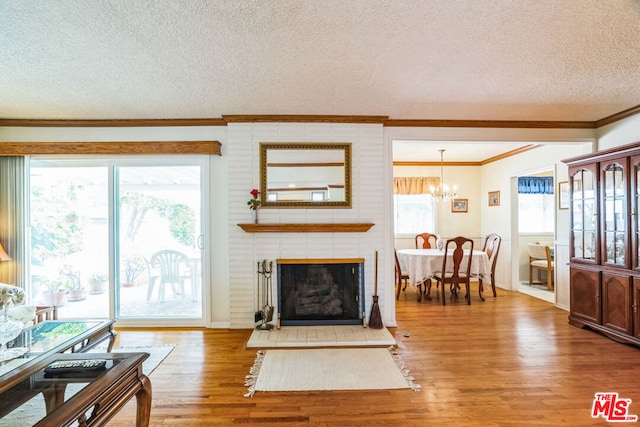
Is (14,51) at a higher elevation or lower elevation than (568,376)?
higher

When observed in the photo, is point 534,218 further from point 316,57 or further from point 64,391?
point 64,391

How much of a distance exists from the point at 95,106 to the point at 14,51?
43.8 inches

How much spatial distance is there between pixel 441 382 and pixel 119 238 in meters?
3.74

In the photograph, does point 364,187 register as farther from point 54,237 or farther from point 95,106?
point 54,237

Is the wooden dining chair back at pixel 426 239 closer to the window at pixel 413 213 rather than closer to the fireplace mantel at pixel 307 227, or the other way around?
the window at pixel 413 213

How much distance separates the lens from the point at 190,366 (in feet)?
9.27

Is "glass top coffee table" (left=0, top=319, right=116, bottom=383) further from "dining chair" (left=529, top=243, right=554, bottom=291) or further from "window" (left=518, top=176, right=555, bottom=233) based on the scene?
"window" (left=518, top=176, right=555, bottom=233)

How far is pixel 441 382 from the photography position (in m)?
2.49

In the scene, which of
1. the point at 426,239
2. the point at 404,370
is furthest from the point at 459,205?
the point at 404,370

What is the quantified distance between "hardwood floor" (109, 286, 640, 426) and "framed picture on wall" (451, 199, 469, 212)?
301 cm

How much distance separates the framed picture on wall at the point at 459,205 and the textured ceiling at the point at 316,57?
122 inches

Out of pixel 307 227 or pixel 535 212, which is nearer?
pixel 307 227

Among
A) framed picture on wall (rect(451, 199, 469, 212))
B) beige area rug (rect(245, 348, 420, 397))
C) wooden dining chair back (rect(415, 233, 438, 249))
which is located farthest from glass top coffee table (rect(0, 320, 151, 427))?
framed picture on wall (rect(451, 199, 469, 212))

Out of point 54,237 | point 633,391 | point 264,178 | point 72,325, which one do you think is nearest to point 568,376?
point 633,391
